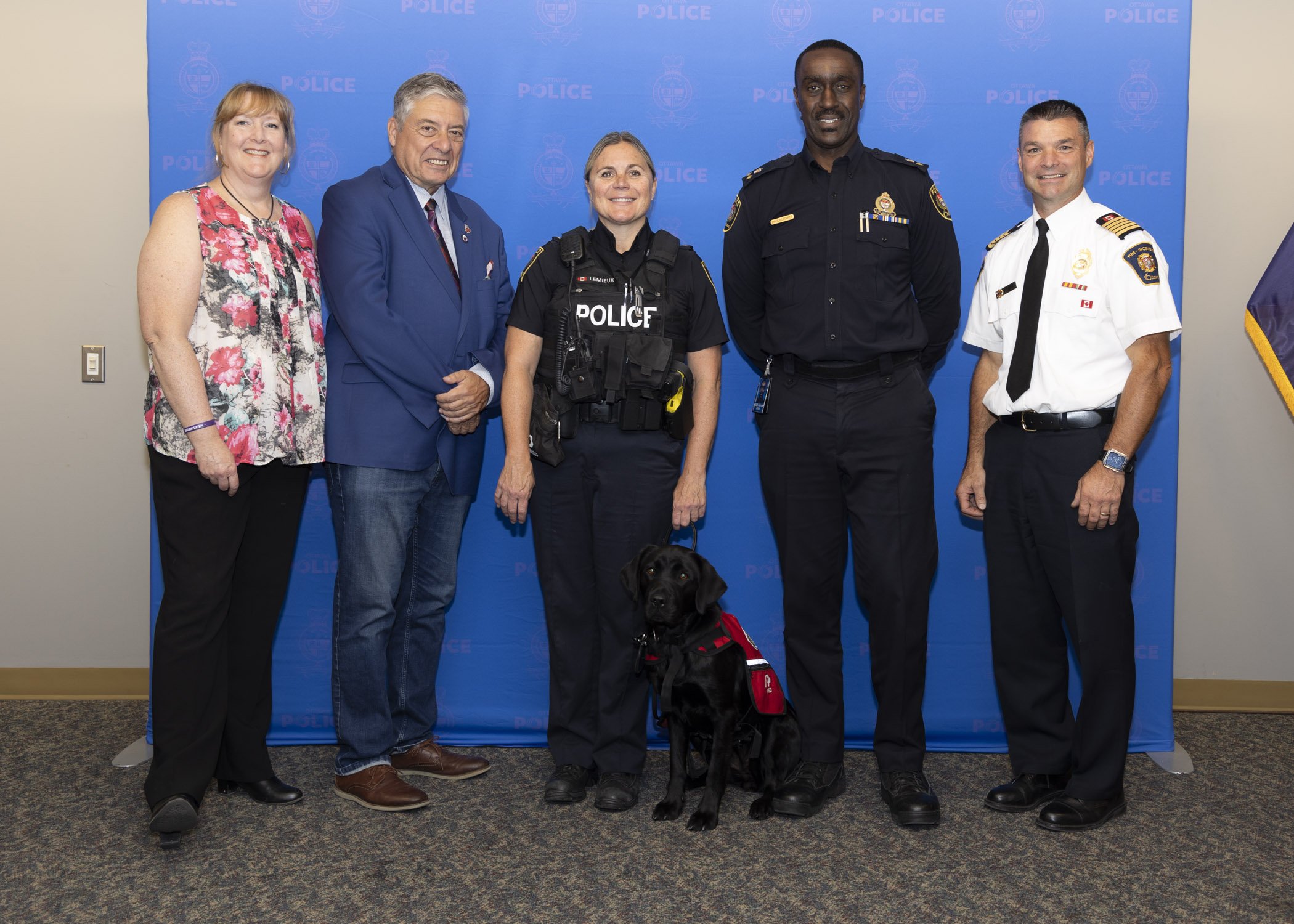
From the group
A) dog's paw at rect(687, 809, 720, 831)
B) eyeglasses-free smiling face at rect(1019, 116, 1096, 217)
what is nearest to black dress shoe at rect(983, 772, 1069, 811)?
dog's paw at rect(687, 809, 720, 831)

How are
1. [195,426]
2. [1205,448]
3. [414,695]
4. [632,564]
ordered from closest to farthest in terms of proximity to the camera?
[195,426]
[632,564]
[414,695]
[1205,448]

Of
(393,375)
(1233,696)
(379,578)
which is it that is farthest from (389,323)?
(1233,696)

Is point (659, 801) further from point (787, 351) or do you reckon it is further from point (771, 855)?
point (787, 351)

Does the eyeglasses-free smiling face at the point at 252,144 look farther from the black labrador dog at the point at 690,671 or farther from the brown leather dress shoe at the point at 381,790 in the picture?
the brown leather dress shoe at the point at 381,790

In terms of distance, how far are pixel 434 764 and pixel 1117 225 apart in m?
2.56

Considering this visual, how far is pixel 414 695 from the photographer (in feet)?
9.96

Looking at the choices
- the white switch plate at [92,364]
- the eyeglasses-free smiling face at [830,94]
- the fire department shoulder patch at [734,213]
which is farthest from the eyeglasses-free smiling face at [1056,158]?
the white switch plate at [92,364]

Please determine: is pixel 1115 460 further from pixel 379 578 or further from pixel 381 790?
pixel 381 790

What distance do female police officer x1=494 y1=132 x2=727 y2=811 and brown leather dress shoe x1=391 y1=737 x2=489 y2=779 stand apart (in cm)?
33

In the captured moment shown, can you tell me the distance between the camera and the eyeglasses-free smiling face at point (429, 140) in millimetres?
2732

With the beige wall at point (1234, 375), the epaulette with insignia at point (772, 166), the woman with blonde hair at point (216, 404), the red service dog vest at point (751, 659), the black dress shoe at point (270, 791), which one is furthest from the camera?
the beige wall at point (1234, 375)

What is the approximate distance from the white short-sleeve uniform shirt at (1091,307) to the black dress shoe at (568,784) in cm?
163

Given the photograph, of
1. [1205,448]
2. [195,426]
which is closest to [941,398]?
[1205,448]

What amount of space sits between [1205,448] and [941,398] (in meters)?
1.19
